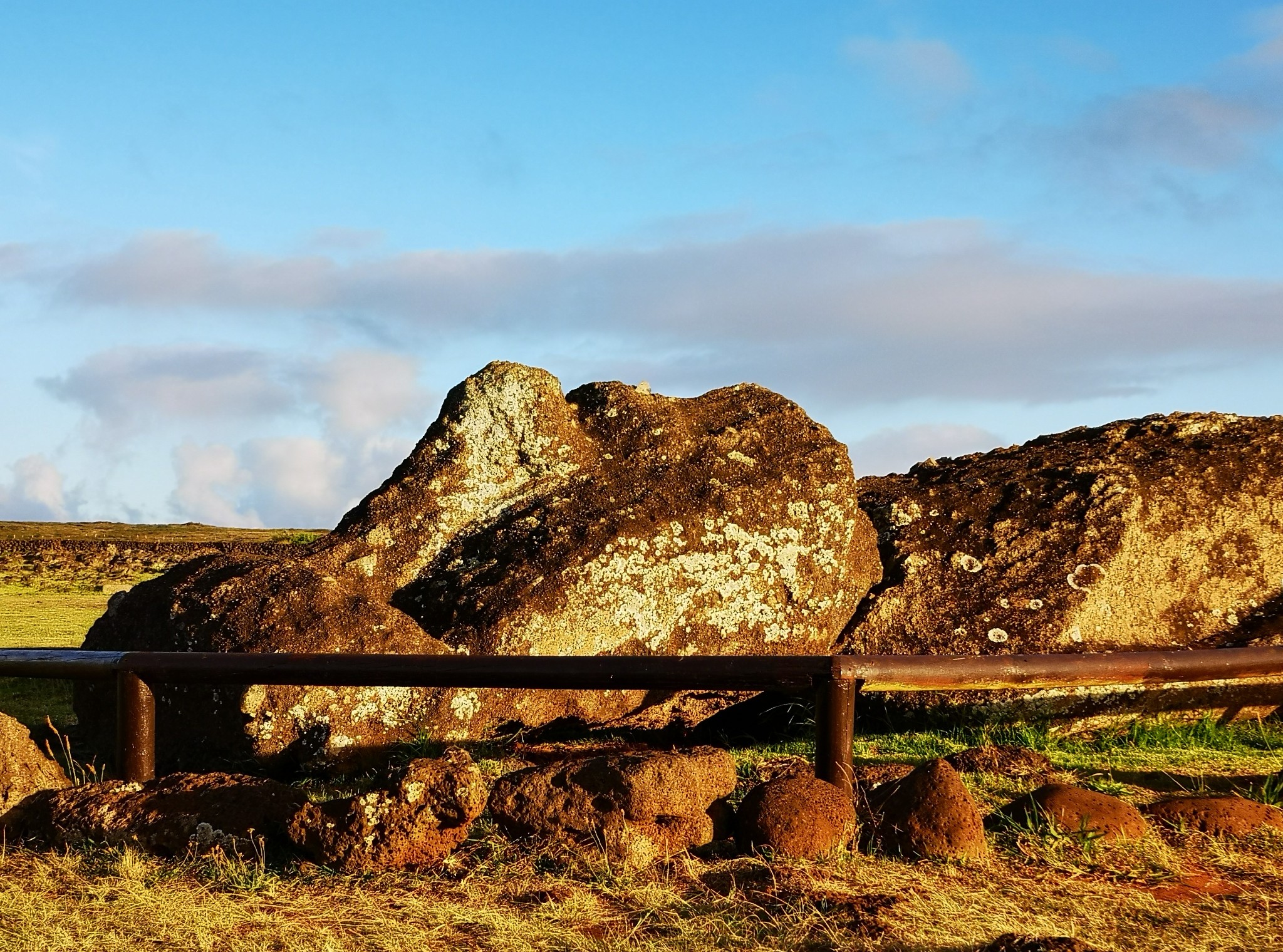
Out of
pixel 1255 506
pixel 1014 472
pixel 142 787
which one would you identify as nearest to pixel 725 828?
pixel 142 787

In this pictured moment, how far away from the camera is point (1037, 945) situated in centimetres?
412

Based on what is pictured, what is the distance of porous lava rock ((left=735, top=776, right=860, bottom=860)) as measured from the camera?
18.8 feet

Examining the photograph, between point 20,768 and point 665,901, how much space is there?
392 centimetres

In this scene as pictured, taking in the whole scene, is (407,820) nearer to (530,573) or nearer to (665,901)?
(665,901)

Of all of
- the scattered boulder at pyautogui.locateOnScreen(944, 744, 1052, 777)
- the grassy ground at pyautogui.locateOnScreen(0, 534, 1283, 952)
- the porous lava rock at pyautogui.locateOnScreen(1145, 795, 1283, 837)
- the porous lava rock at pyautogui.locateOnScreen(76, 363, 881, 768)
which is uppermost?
the porous lava rock at pyautogui.locateOnScreen(76, 363, 881, 768)

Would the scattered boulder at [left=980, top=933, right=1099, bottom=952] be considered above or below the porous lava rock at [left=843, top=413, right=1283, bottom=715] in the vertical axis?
below

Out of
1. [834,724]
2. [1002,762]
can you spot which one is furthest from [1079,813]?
[834,724]

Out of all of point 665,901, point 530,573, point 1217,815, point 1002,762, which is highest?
point 530,573

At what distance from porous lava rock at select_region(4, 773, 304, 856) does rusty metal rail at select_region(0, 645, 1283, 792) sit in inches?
23.4

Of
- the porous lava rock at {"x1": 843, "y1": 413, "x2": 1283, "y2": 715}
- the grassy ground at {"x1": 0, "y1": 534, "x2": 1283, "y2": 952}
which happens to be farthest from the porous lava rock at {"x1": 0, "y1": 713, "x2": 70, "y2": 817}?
the porous lava rock at {"x1": 843, "y1": 413, "x2": 1283, "y2": 715}

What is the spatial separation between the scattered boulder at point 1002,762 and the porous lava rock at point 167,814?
3685mm

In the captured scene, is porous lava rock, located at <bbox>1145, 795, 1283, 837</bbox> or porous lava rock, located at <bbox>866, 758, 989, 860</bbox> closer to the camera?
porous lava rock, located at <bbox>866, 758, 989, 860</bbox>

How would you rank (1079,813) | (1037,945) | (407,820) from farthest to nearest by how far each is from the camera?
(1079,813)
(407,820)
(1037,945)

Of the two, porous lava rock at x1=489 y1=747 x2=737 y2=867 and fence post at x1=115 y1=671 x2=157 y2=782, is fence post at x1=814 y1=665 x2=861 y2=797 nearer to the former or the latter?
porous lava rock at x1=489 y1=747 x2=737 y2=867
